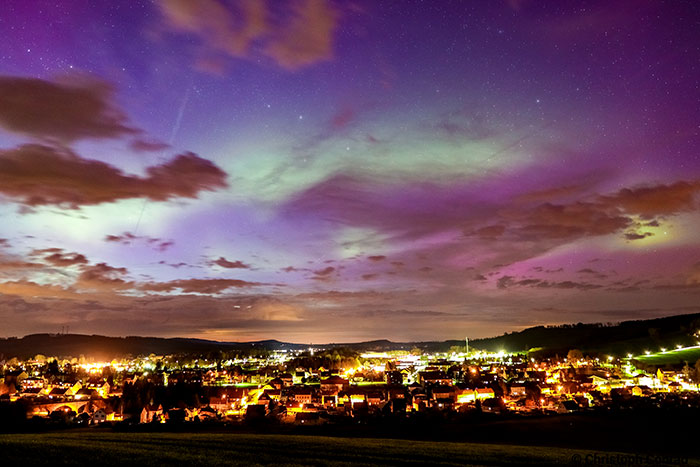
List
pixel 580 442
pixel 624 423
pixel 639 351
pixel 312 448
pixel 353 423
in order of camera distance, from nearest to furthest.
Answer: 1. pixel 312 448
2. pixel 580 442
3. pixel 624 423
4. pixel 353 423
5. pixel 639 351

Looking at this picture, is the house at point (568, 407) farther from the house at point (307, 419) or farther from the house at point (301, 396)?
the house at point (301, 396)

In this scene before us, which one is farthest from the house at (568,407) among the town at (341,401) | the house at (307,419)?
the house at (307,419)

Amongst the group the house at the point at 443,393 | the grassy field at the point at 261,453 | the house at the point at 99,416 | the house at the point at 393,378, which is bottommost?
the house at the point at 393,378

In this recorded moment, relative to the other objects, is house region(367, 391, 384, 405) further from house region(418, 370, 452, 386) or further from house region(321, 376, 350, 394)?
house region(418, 370, 452, 386)

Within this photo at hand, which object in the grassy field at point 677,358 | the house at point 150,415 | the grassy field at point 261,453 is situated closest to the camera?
the grassy field at point 261,453

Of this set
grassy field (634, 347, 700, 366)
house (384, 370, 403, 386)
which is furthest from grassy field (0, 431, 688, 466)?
grassy field (634, 347, 700, 366)

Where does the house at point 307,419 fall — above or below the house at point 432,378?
above

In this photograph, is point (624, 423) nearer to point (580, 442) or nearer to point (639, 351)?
point (580, 442)

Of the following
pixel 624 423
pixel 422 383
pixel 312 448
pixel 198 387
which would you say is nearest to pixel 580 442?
pixel 624 423

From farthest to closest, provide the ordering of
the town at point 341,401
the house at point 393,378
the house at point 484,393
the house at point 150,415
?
the house at point 393,378
the house at point 484,393
the town at point 341,401
the house at point 150,415
